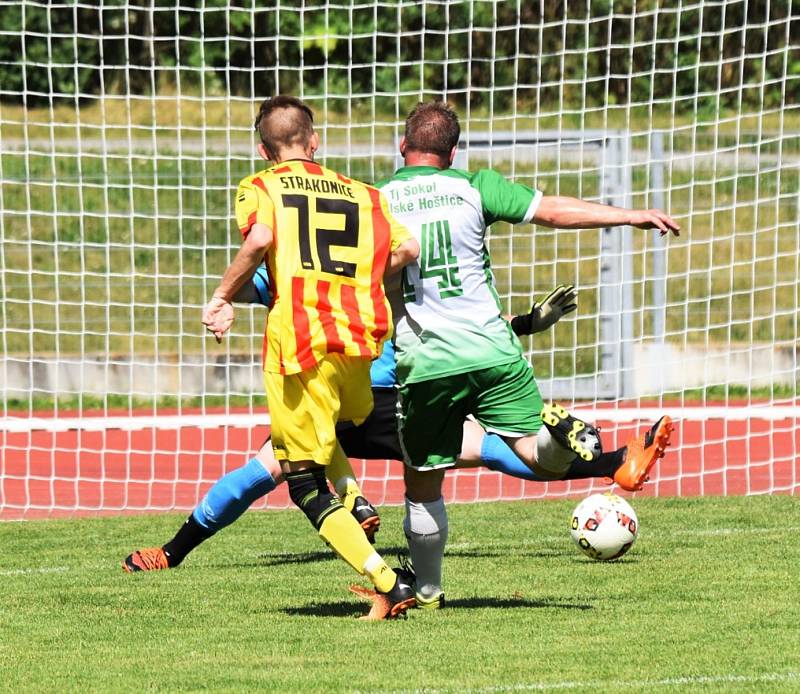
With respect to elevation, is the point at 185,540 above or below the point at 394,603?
below

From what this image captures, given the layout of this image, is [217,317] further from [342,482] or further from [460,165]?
[460,165]

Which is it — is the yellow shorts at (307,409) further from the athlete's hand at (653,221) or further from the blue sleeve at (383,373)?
the blue sleeve at (383,373)

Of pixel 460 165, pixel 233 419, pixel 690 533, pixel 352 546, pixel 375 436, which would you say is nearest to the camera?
pixel 352 546

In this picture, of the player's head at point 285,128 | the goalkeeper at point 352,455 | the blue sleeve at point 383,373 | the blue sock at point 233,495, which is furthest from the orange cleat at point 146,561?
the player's head at point 285,128

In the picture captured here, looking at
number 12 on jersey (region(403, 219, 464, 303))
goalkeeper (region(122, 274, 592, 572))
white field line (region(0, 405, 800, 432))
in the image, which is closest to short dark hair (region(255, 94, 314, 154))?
number 12 on jersey (region(403, 219, 464, 303))

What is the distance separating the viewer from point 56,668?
16.4ft

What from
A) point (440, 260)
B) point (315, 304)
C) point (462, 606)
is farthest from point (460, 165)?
point (315, 304)

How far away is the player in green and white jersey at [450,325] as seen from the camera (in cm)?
584

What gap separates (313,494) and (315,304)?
0.70 metres

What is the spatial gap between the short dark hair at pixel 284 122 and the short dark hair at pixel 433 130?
458 millimetres

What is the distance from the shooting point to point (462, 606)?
20.1 feet

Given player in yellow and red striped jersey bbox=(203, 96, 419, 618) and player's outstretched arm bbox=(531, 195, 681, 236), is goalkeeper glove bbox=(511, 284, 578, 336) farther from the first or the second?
player in yellow and red striped jersey bbox=(203, 96, 419, 618)

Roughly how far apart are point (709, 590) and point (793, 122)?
887 centimetres

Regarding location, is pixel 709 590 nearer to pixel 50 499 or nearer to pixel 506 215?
pixel 506 215
